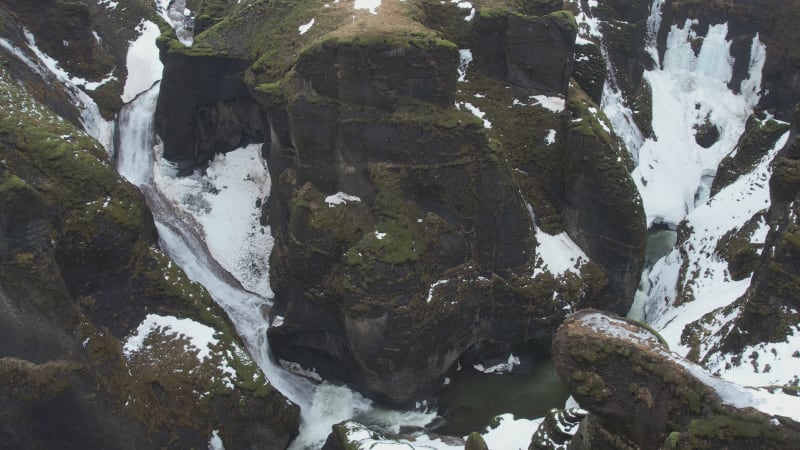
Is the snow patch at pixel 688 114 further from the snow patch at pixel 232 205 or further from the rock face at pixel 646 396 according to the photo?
the rock face at pixel 646 396

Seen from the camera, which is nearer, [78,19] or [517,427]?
[517,427]

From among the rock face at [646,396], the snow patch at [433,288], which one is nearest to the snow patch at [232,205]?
the snow patch at [433,288]

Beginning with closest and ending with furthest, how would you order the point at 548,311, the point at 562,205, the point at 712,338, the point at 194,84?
the point at 712,338
the point at 548,311
the point at 562,205
the point at 194,84

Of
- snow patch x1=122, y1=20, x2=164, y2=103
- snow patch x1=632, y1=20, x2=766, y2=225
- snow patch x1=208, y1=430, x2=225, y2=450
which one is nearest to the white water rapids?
snow patch x1=122, y1=20, x2=164, y2=103

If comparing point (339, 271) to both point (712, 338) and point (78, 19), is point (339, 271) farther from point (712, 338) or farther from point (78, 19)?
point (78, 19)

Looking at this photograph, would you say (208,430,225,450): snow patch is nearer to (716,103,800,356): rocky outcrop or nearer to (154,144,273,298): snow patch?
(154,144,273,298): snow patch

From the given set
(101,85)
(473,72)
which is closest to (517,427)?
(473,72)

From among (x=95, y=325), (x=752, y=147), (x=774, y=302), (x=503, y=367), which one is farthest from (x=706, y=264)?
(x=95, y=325)
